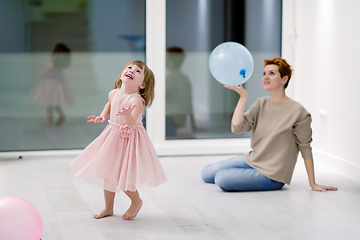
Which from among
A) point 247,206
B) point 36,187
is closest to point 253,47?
point 247,206

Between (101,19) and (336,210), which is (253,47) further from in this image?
(336,210)

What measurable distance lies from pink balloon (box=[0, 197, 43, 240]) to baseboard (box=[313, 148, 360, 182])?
232cm

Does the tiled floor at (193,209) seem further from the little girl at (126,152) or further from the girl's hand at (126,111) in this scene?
the girl's hand at (126,111)

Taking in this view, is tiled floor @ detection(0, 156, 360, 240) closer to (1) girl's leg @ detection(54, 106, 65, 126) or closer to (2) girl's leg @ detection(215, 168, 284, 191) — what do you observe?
(2) girl's leg @ detection(215, 168, 284, 191)

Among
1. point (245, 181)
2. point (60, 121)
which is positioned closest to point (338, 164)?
point (245, 181)

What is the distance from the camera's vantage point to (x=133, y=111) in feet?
6.96

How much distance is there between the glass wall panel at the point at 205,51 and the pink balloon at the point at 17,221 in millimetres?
2499

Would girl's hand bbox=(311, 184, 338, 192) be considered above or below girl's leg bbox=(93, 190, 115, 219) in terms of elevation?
below

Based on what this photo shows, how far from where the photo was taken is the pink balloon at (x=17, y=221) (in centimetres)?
148

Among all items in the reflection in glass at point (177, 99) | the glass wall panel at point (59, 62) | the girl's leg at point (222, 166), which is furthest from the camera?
the reflection in glass at point (177, 99)

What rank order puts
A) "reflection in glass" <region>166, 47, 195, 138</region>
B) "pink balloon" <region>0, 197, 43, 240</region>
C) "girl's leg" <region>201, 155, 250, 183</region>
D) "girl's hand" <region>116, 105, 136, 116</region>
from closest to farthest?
"pink balloon" <region>0, 197, 43, 240</region> → "girl's hand" <region>116, 105, 136, 116</region> → "girl's leg" <region>201, 155, 250, 183</region> → "reflection in glass" <region>166, 47, 195, 138</region>

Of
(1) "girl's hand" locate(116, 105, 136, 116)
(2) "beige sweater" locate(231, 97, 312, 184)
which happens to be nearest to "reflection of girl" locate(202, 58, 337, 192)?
(2) "beige sweater" locate(231, 97, 312, 184)

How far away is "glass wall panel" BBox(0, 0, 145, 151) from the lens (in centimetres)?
369

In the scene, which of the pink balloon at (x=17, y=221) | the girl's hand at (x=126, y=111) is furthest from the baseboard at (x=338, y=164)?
the pink balloon at (x=17, y=221)
